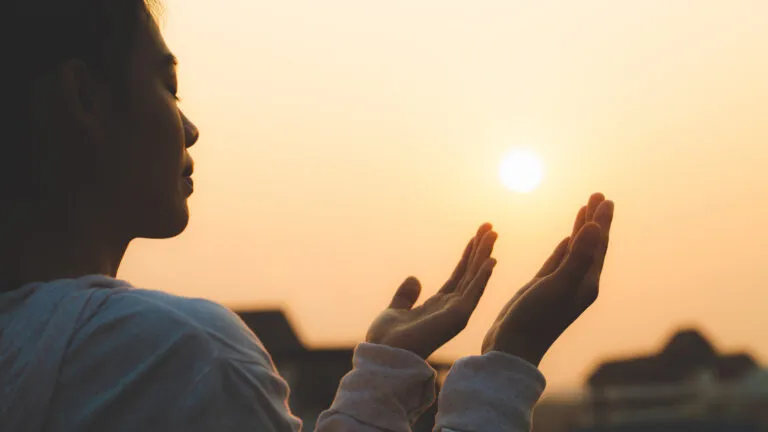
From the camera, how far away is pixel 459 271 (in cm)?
168

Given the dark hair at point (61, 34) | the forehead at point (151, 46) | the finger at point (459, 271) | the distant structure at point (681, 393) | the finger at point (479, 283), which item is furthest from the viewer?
the distant structure at point (681, 393)

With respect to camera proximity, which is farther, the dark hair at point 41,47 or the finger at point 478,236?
the finger at point 478,236

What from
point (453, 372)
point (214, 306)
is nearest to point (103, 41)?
point (214, 306)

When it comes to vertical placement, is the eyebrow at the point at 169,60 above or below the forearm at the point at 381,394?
above

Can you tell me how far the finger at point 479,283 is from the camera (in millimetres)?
1539

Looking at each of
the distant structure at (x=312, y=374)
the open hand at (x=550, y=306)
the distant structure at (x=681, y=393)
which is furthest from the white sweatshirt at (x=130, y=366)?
the distant structure at (x=312, y=374)

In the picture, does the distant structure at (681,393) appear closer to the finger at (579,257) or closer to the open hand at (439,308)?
the open hand at (439,308)

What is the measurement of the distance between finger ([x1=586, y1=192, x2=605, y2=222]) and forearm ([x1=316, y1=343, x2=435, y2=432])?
0.35 metres

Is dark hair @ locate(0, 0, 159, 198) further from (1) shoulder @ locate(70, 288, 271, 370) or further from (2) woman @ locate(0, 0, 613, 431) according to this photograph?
(1) shoulder @ locate(70, 288, 271, 370)

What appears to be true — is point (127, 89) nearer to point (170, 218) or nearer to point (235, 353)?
point (170, 218)

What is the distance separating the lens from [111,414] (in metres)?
0.97

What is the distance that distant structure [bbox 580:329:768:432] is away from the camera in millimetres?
20000

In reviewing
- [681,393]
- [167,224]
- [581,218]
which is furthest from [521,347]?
[681,393]

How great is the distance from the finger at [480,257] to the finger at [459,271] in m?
0.02
